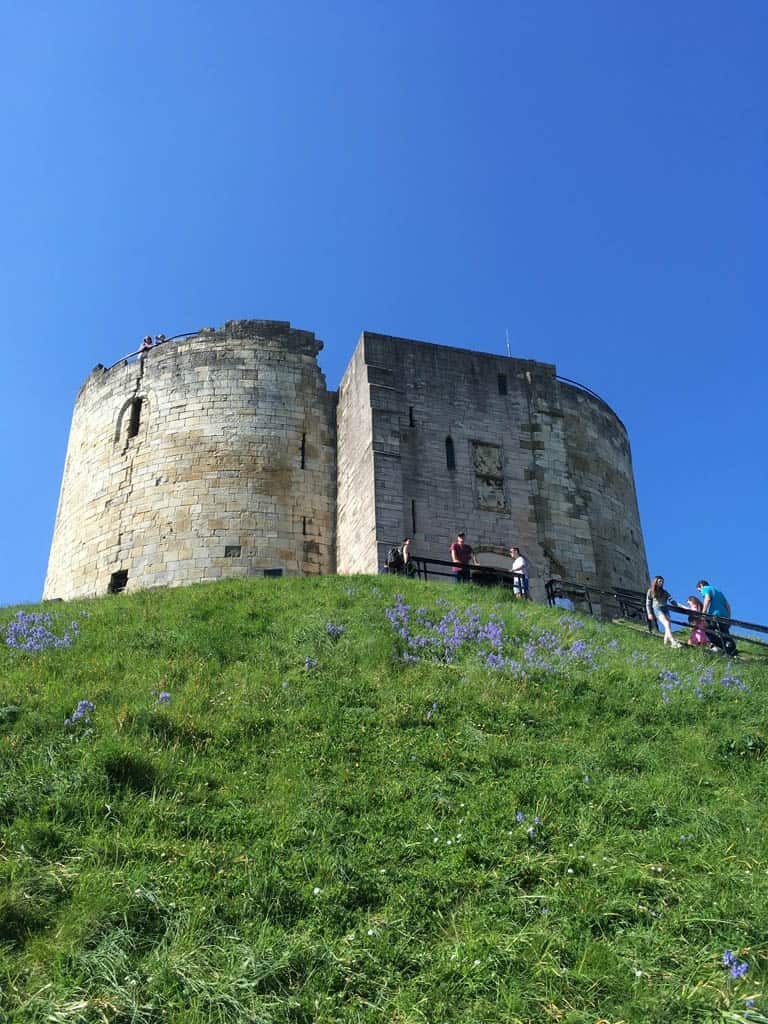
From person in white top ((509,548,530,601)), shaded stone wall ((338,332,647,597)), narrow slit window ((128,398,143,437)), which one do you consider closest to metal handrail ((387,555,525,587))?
person in white top ((509,548,530,601))

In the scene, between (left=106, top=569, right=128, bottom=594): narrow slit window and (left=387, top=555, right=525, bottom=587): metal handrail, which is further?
(left=106, top=569, right=128, bottom=594): narrow slit window

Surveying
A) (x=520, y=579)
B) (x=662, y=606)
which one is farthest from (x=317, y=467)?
(x=662, y=606)

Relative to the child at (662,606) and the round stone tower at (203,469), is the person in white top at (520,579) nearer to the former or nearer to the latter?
the child at (662,606)

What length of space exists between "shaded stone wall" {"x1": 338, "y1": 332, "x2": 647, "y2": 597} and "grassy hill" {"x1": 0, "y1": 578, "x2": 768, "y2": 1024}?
→ 6.93 metres

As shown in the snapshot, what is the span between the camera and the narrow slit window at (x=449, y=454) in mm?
18125

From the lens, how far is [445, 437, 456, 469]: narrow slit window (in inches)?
714

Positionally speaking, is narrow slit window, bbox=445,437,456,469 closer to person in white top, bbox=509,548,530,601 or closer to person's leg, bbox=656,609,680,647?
person in white top, bbox=509,548,530,601

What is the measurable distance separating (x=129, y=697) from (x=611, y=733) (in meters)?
4.41

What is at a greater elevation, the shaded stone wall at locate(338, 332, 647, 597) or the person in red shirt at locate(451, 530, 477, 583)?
the shaded stone wall at locate(338, 332, 647, 597)

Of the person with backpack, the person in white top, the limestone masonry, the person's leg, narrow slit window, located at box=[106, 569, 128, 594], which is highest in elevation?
the limestone masonry

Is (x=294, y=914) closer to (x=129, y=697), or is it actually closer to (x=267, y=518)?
(x=129, y=697)

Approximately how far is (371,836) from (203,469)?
12.5m

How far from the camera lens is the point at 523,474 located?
18.8 metres

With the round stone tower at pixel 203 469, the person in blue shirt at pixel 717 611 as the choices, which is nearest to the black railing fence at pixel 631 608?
the person in blue shirt at pixel 717 611
